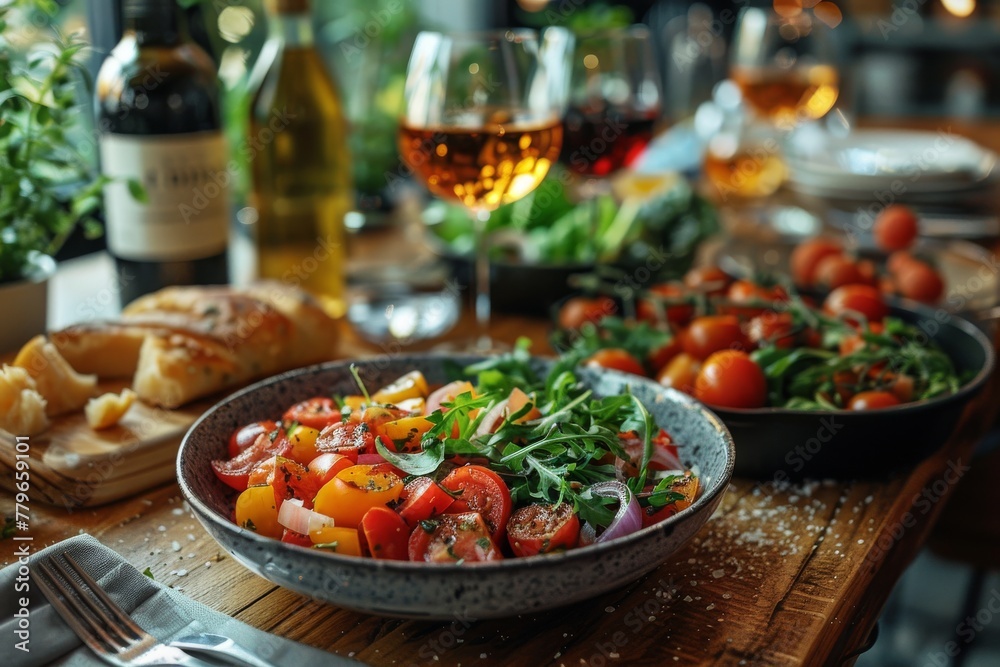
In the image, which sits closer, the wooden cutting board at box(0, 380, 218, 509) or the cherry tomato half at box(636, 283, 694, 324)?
the wooden cutting board at box(0, 380, 218, 509)

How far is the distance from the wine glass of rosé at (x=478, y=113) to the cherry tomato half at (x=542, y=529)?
2.11 feet

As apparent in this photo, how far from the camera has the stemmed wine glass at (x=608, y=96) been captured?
1.64m

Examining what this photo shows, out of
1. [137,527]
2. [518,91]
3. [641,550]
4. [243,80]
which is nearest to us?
[641,550]

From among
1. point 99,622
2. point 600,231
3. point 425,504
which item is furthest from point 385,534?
point 600,231

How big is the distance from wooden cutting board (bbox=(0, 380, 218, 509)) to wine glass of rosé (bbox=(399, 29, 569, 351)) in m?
0.50

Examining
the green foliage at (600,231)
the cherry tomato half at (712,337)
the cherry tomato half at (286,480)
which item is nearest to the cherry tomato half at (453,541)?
the cherry tomato half at (286,480)

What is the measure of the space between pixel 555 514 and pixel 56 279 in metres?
1.38

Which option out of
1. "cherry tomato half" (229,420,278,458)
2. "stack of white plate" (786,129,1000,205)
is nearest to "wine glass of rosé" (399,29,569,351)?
"cherry tomato half" (229,420,278,458)

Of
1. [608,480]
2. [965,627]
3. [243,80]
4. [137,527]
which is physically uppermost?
[243,80]

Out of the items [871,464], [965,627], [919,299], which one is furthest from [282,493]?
[965,627]

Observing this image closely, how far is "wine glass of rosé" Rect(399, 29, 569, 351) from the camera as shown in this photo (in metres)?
1.31

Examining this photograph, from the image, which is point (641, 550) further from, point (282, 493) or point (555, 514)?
point (282, 493)

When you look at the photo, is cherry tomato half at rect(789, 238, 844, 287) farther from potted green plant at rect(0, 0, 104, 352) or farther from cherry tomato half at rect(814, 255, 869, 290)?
potted green plant at rect(0, 0, 104, 352)

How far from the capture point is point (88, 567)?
2.79 ft
